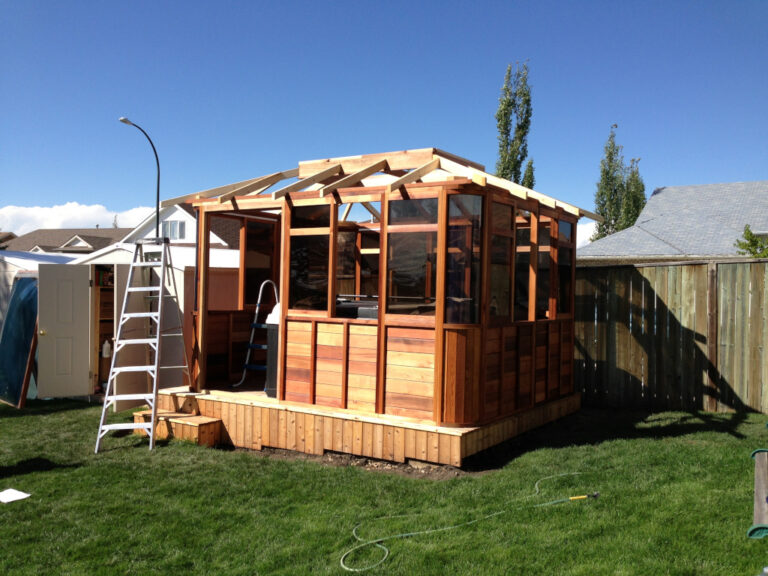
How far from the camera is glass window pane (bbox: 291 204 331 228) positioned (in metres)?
6.23

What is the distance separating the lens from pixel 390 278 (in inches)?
223

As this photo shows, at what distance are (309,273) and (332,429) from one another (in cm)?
163

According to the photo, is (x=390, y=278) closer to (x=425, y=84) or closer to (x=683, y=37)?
(x=425, y=84)

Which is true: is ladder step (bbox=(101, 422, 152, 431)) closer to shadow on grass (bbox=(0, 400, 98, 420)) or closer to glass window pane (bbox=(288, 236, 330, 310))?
glass window pane (bbox=(288, 236, 330, 310))

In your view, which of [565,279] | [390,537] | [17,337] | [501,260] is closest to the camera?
[390,537]

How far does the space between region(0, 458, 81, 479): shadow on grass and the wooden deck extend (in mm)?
1203

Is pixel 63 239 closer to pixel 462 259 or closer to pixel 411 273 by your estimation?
pixel 411 273

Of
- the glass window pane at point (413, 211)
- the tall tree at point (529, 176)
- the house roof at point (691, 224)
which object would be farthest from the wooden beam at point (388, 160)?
the tall tree at point (529, 176)

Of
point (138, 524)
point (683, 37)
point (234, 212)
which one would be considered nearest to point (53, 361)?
point (234, 212)

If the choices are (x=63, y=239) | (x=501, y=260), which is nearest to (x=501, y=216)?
(x=501, y=260)

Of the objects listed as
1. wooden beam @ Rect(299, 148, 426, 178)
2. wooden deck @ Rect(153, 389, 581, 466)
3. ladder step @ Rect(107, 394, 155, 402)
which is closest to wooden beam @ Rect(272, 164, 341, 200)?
wooden beam @ Rect(299, 148, 426, 178)

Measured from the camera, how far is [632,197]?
30656 mm

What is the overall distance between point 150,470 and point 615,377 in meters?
5.91

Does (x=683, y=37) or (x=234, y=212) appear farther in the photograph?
(x=683, y=37)
